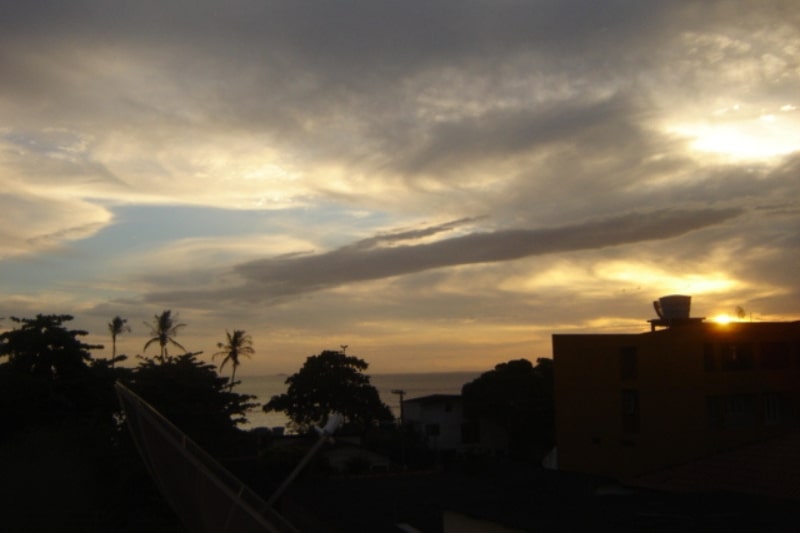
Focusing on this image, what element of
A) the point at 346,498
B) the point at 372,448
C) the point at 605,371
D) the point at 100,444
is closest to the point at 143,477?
the point at 100,444

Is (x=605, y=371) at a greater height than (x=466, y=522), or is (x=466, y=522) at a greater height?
(x=605, y=371)

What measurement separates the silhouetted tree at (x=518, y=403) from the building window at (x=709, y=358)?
2568 centimetres

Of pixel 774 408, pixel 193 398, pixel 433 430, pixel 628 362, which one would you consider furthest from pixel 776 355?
pixel 433 430

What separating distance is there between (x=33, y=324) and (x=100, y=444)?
24.7ft

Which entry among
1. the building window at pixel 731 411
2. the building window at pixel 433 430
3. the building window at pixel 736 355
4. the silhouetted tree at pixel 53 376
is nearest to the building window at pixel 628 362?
the building window at pixel 731 411

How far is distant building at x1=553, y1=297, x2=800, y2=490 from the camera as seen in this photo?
107 ft

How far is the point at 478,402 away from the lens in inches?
2436

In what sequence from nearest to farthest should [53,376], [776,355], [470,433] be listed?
[53,376] < [776,355] < [470,433]

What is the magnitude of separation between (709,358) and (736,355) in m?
1.70

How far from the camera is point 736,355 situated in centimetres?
3412

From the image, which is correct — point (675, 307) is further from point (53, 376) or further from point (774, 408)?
point (53, 376)

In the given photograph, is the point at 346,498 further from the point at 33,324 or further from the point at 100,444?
the point at 33,324

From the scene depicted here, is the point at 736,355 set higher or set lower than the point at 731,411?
higher

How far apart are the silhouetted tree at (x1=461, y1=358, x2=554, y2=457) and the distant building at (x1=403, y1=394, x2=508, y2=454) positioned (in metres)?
0.93
